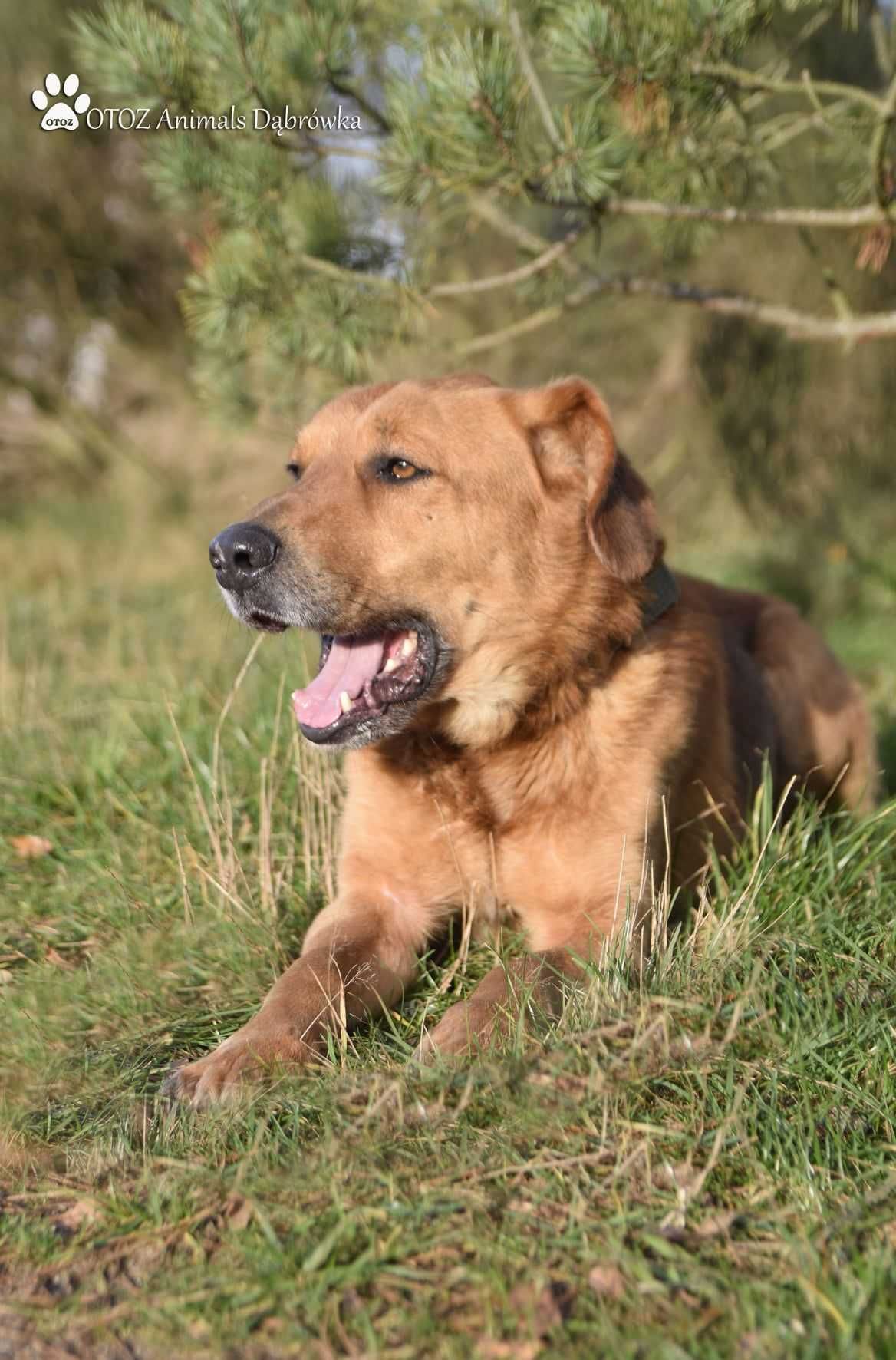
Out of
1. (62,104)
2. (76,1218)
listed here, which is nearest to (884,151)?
(76,1218)

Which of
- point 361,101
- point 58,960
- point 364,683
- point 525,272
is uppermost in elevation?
point 361,101

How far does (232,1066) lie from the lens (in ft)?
8.25

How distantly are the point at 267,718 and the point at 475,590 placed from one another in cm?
139

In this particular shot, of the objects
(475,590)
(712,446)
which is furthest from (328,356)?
(712,446)

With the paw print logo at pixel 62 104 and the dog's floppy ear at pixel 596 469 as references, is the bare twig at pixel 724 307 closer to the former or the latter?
the dog's floppy ear at pixel 596 469

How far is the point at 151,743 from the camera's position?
4340 millimetres

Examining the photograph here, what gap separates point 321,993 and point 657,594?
56.6 inches

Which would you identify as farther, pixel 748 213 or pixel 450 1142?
pixel 748 213

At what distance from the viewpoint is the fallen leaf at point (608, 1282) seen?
1.90 m

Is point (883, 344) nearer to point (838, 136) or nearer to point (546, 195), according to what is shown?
point (838, 136)

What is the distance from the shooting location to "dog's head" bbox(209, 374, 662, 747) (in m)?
3.07

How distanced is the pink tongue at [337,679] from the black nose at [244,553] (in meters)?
0.34

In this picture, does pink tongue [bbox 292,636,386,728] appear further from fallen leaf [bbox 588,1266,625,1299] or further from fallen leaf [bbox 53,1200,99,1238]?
fallen leaf [bbox 588,1266,625,1299]

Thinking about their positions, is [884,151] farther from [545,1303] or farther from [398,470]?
[545,1303]
